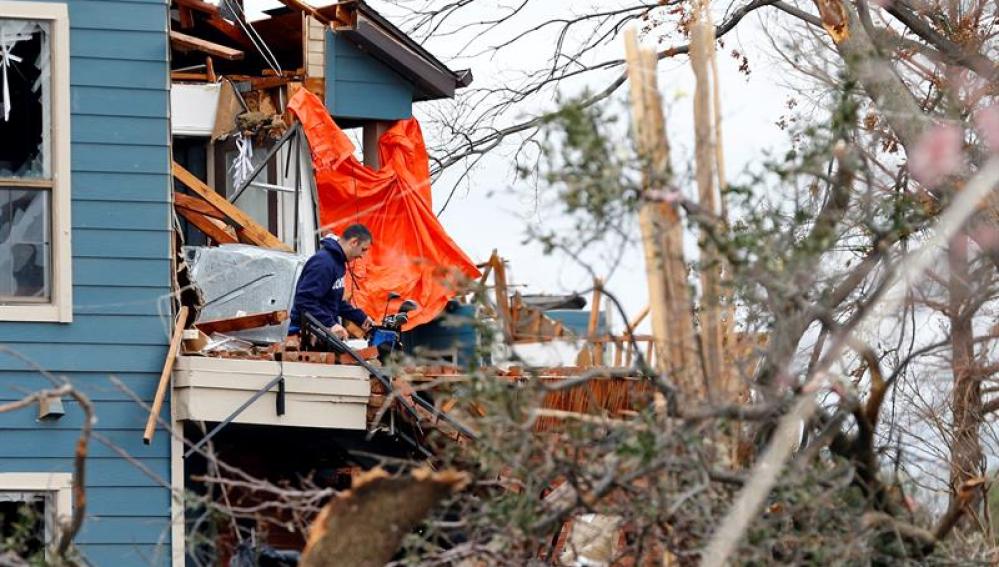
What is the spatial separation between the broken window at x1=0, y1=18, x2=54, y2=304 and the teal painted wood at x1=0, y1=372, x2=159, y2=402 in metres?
0.49

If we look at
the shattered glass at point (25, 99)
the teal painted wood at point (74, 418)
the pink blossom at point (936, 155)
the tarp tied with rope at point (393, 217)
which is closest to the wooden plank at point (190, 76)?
the tarp tied with rope at point (393, 217)

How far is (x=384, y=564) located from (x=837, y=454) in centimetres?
185

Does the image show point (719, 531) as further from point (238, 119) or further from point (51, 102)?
point (238, 119)

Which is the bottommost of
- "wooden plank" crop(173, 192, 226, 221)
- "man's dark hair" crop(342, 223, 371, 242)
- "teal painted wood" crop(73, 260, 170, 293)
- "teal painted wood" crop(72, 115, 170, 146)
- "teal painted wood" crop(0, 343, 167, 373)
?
"teal painted wood" crop(0, 343, 167, 373)

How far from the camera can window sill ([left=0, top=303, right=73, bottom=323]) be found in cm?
973

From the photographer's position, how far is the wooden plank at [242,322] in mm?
11093

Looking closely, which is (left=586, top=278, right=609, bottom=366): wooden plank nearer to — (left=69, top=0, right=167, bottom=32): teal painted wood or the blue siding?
the blue siding

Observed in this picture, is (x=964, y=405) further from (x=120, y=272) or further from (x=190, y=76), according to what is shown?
(x=190, y=76)

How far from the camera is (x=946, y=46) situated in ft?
42.3

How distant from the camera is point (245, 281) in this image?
459 inches

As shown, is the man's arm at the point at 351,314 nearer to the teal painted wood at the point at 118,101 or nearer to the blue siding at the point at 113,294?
the blue siding at the point at 113,294

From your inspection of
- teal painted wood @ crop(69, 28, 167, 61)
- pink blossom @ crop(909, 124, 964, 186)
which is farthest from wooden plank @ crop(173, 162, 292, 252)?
pink blossom @ crop(909, 124, 964, 186)

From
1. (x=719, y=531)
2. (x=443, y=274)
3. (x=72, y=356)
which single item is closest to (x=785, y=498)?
(x=719, y=531)

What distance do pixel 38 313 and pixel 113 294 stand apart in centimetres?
45
